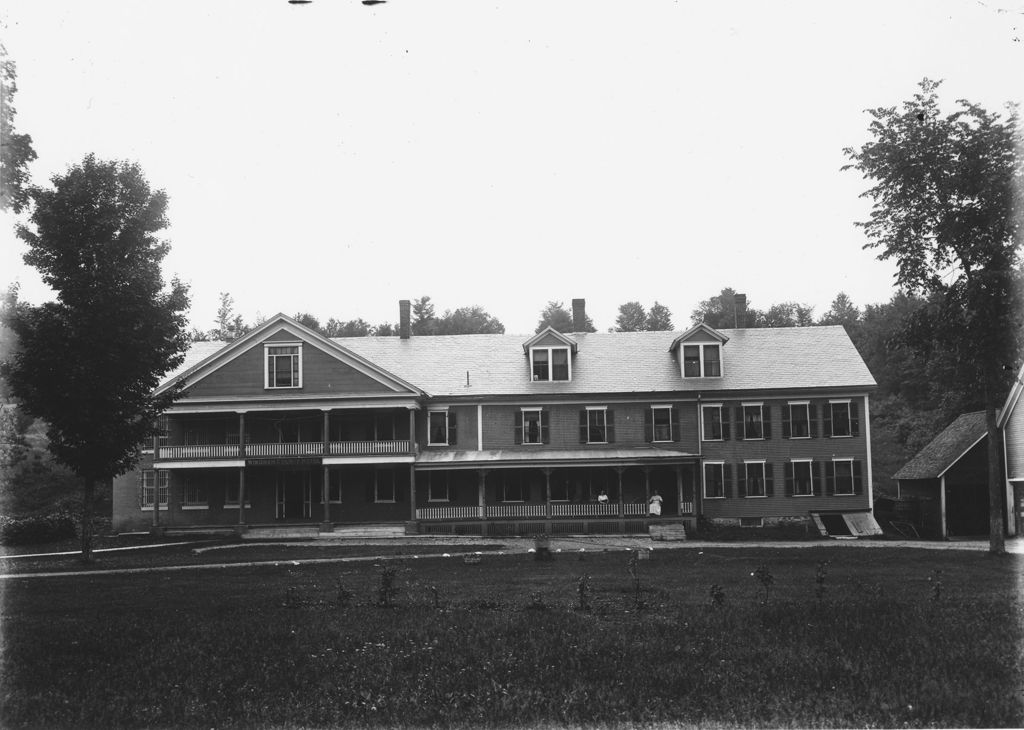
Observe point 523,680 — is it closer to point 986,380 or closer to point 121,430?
point 121,430

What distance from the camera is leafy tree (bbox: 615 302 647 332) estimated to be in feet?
309

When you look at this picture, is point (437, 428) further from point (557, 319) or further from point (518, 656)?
point (557, 319)

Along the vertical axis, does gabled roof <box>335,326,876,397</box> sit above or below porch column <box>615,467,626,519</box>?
above

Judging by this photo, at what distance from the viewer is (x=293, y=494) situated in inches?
1567

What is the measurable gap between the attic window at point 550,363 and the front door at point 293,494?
34.9 feet

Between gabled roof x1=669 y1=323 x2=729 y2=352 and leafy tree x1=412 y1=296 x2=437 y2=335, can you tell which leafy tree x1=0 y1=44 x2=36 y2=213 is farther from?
leafy tree x1=412 y1=296 x2=437 y2=335

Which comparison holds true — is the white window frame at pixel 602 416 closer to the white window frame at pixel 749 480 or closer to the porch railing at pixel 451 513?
the porch railing at pixel 451 513

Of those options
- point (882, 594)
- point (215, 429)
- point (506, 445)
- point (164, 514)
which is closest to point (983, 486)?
point (506, 445)

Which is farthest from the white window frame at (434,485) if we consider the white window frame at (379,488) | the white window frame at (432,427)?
the white window frame at (379,488)

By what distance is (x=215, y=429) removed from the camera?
3994cm

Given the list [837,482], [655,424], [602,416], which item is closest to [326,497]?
[602,416]

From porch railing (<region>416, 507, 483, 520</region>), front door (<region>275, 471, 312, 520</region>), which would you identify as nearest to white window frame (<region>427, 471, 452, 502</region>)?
porch railing (<region>416, 507, 483, 520</region>)

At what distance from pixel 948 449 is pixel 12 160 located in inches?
1388

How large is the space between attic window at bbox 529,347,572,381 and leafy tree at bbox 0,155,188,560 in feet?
62.5
